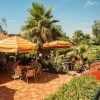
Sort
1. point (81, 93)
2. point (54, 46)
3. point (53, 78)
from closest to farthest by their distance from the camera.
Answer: point (81, 93) < point (53, 78) < point (54, 46)

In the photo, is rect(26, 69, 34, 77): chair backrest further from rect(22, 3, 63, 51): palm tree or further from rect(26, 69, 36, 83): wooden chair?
rect(22, 3, 63, 51): palm tree

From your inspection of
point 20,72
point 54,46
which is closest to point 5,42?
point 20,72

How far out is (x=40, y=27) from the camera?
2108 centimetres

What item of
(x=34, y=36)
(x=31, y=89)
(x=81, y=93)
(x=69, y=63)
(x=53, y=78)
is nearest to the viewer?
(x=81, y=93)

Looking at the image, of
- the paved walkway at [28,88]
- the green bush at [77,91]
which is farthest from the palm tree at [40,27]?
the green bush at [77,91]

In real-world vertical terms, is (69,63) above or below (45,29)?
below

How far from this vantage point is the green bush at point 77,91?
504 centimetres

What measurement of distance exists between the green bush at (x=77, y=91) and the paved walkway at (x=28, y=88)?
166 inches

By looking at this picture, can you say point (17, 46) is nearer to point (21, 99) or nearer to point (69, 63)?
point (21, 99)

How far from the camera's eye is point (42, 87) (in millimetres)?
11531

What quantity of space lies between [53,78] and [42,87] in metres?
2.43

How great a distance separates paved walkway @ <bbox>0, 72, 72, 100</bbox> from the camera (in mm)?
9827

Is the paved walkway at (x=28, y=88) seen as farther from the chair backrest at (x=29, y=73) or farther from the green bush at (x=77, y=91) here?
the green bush at (x=77, y=91)

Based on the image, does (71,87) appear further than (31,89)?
No
